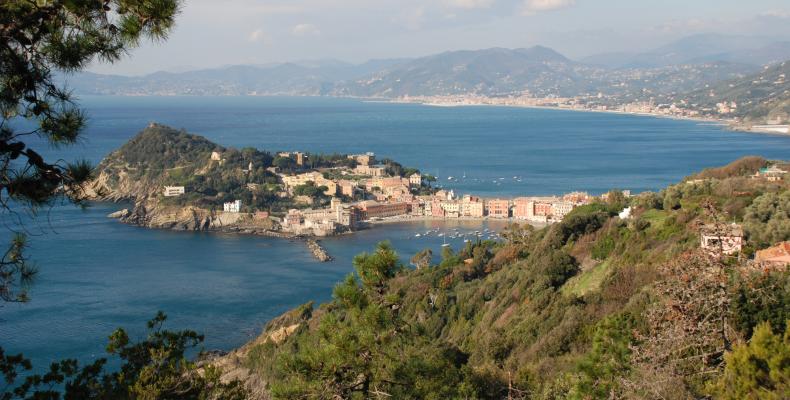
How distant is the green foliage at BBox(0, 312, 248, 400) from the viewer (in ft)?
9.46

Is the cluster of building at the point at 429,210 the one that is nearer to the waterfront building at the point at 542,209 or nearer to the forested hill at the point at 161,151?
the waterfront building at the point at 542,209

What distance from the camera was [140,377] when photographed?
2.95m

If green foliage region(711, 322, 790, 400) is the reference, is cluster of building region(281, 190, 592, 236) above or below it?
below

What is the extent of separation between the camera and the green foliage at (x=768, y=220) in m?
7.04

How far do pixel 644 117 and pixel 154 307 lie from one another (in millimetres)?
65326

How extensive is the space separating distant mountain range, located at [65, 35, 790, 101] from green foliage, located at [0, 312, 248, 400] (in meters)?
98.0

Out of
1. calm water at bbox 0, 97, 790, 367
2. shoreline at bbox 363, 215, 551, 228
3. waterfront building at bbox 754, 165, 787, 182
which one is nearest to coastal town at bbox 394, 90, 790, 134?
calm water at bbox 0, 97, 790, 367

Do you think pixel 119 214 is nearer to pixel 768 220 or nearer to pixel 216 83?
pixel 768 220

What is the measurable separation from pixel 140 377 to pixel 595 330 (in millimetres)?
3317

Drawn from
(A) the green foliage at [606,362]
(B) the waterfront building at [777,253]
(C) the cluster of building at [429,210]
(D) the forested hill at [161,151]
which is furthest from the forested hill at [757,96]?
(A) the green foliage at [606,362]

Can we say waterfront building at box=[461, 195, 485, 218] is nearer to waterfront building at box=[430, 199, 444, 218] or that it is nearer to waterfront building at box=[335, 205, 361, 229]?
waterfront building at box=[430, 199, 444, 218]

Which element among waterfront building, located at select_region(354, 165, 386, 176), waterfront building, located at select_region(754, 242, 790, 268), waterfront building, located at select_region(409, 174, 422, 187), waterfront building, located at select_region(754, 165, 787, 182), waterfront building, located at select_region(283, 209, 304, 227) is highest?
waterfront building, located at select_region(754, 242, 790, 268)

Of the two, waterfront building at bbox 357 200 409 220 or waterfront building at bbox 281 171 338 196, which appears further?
waterfront building at bbox 281 171 338 196

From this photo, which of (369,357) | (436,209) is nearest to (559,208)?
(436,209)
